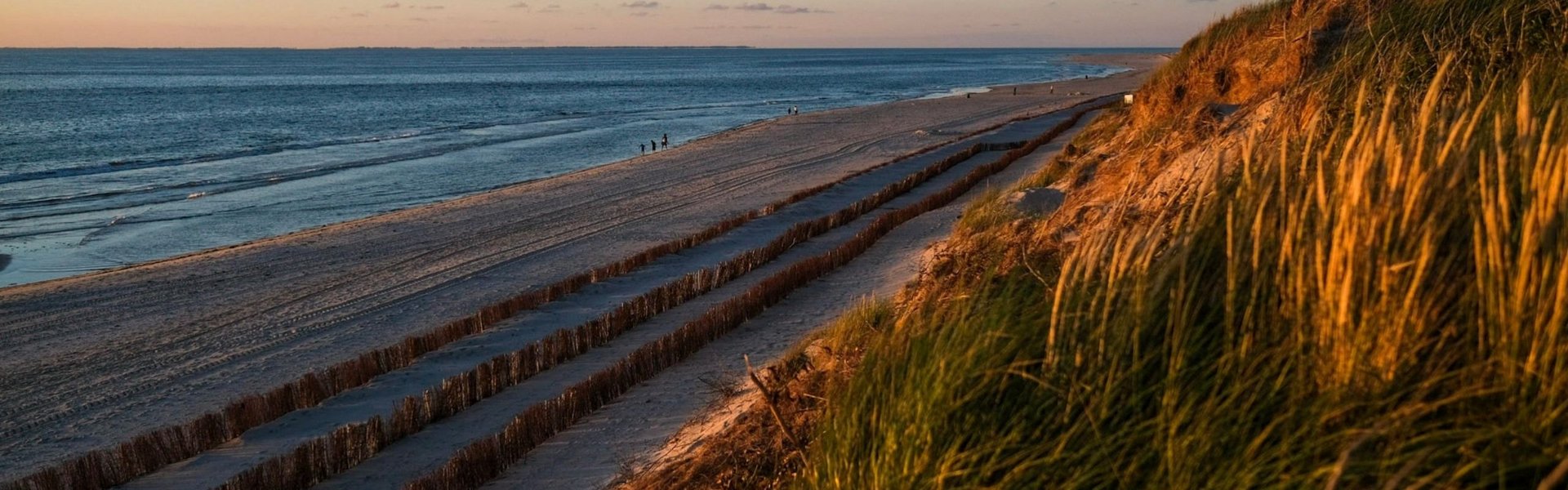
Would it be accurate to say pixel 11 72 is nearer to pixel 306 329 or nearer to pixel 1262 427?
pixel 306 329

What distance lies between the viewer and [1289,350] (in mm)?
3105

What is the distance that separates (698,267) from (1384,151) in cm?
1126

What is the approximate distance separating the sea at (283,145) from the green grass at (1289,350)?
16664 millimetres

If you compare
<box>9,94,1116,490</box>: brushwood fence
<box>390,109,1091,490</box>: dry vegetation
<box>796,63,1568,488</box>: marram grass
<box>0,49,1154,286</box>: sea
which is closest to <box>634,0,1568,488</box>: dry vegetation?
<box>796,63,1568,488</box>: marram grass

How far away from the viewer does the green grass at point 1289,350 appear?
270 cm

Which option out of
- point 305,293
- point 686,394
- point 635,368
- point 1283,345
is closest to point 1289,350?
point 1283,345

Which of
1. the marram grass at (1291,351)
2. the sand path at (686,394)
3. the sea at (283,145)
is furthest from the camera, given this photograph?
the sea at (283,145)

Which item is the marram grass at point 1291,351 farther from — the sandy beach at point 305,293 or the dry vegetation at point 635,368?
the sandy beach at point 305,293

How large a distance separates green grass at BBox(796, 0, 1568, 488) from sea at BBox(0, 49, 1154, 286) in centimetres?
1666

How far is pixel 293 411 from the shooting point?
856 centimetres

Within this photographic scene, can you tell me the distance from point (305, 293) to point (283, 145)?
85.2ft

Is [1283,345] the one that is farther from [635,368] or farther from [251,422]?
[251,422]

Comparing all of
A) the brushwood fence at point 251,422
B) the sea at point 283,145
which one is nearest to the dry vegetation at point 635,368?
the brushwood fence at point 251,422

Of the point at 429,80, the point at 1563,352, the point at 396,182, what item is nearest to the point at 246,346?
the point at 1563,352
